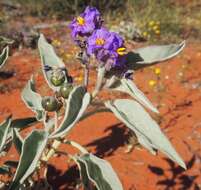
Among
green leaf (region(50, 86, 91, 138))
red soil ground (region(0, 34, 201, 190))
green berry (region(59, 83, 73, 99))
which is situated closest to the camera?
green leaf (region(50, 86, 91, 138))

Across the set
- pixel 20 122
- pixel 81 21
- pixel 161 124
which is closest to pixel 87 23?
pixel 81 21

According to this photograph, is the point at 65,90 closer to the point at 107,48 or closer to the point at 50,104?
the point at 50,104

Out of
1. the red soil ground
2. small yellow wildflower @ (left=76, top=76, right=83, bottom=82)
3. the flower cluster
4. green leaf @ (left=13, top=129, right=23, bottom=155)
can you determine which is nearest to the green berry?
the flower cluster

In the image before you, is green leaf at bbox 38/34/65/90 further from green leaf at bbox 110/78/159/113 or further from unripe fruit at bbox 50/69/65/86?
green leaf at bbox 110/78/159/113

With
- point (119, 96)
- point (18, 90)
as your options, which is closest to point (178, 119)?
point (119, 96)

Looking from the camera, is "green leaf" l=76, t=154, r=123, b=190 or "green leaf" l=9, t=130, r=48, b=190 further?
"green leaf" l=76, t=154, r=123, b=190

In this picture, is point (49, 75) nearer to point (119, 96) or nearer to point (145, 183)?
point (145, 183)

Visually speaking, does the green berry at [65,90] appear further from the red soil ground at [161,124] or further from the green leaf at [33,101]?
the red soil ground at [161,124]
